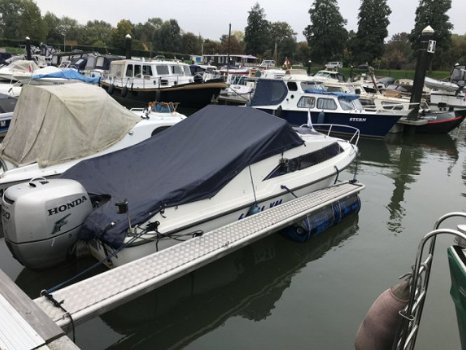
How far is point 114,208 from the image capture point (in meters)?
4.37

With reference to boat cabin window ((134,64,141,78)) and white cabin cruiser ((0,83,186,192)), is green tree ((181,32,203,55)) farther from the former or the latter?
white cabin cruiser ((0,83,186,192))

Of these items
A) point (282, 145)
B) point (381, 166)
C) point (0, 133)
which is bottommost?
point (381, 166)

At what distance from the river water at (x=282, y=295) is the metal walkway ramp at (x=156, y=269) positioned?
61cm

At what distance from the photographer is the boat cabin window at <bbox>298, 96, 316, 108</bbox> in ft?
51.6

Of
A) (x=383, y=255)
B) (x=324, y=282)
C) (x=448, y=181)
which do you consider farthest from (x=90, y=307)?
(x=448, y=181)

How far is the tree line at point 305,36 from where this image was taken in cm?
4831

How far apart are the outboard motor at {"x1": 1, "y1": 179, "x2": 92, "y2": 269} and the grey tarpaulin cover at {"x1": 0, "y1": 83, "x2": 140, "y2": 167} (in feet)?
6.58

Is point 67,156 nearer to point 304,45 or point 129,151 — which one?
point 129,151

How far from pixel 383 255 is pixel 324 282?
142 cm

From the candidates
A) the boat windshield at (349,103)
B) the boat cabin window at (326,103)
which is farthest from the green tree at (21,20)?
the boat windshield at (349,103)

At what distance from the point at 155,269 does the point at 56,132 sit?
130 inches

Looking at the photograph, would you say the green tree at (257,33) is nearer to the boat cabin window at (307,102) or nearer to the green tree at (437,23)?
the green tree at (437,23)

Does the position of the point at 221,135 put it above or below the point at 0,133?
above

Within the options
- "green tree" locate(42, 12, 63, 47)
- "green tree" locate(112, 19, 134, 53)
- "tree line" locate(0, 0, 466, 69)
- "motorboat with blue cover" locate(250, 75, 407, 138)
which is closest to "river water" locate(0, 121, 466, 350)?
"motorboat with blue cover" locate(250, 75, 407, 138)
